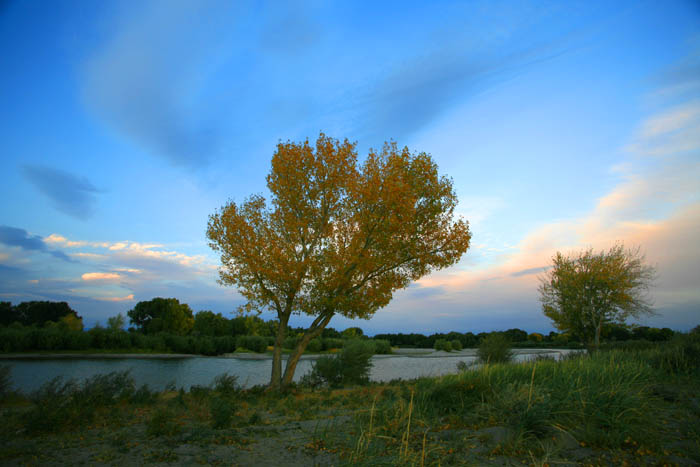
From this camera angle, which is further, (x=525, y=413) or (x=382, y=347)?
(x=382, y=347)

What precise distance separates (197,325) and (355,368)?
185 ft

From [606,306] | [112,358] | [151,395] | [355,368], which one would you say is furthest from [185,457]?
[112,358]

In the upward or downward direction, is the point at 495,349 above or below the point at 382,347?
above

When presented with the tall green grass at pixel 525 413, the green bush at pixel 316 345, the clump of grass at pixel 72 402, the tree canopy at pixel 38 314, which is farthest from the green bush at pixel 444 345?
the tree canopy at pixel 38 314

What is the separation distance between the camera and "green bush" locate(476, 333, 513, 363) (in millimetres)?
19844

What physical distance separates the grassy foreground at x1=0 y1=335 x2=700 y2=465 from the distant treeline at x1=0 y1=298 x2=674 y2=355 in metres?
15.5

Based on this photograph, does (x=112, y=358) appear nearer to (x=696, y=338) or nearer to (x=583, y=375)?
(x=583, y=375)

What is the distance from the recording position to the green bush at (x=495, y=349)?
65.1 feet

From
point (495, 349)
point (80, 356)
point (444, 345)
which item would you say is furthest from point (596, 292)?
point (80, 356)

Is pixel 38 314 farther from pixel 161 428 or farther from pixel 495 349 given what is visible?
pixel 495 349

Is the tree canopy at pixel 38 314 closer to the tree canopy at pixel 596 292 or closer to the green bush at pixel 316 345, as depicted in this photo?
the green bush at pixel 316 345

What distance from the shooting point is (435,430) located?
618cm

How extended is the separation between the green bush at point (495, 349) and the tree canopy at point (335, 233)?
8.34 m

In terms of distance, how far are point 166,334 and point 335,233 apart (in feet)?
145
